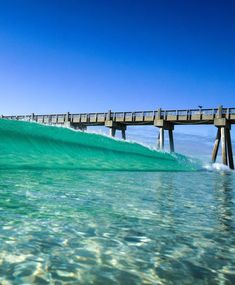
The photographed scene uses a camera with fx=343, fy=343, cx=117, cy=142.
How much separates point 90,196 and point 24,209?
154 centimetres

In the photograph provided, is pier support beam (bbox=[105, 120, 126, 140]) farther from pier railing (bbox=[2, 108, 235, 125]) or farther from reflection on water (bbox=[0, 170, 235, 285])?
reflection on water (bbox=[0, 170, 235, 285])

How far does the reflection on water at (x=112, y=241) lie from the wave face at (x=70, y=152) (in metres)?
6.80

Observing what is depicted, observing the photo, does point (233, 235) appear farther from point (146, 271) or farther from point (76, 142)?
point (76, 142)

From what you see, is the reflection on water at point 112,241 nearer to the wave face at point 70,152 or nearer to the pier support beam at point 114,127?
the wave face at point 70,152

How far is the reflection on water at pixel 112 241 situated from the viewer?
2.30m

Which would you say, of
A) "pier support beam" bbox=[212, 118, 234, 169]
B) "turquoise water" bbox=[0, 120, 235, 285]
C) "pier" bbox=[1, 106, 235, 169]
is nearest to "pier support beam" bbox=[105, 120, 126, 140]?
"pier" bbox=[1, 106, 235, 169]

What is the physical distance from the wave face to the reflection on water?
6.80 meters

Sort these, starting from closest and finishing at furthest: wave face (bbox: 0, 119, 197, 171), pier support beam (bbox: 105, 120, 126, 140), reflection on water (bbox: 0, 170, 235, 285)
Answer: reflection on water (bbox: 0, 170, 235, 285) < wave face (bbox: 0, 119, 197, 171) < pier support beam (bbox: 105, 120, 126, 140)

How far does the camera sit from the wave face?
12734 millimetres

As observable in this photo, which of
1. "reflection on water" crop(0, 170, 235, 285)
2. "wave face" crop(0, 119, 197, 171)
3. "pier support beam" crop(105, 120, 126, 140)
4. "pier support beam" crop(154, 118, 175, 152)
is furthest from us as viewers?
"pier support beam" crop(105, 120, 126, 140)

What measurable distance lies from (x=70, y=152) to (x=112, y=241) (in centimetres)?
1250

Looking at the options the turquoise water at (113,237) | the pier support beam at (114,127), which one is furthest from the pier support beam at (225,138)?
the turquoise water at (113,237)

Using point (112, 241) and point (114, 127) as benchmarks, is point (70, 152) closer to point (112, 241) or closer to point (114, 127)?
point (112, 241)

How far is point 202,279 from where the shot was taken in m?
2.28
